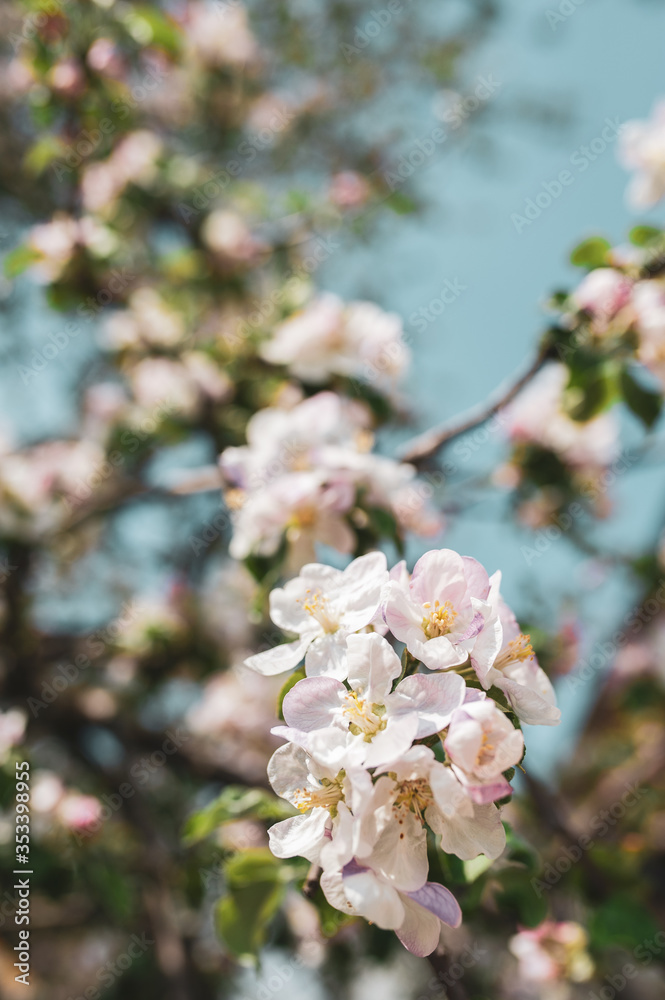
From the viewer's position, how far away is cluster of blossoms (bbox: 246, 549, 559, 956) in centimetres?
67

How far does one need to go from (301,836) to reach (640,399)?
110 cm

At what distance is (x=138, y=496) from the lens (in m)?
2.30

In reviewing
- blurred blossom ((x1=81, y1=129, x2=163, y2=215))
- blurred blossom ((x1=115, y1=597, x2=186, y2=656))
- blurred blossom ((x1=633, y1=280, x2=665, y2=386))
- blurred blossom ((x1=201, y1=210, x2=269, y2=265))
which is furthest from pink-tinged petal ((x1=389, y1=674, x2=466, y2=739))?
blurred blossom ((x1=81, y1=129, x2=163, y2=215))

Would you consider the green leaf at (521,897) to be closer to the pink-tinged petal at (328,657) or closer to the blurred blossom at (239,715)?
the pink-tinged petal at (328,657)

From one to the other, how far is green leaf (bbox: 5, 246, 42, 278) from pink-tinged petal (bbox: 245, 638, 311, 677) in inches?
67.7

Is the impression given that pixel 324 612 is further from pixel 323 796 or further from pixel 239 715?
pixel 239 715

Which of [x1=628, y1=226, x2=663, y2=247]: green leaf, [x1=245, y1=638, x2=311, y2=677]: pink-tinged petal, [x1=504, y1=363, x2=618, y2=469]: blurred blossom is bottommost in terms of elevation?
[x1=504, y1=363, x2=618, y2=469]: blurred blossom

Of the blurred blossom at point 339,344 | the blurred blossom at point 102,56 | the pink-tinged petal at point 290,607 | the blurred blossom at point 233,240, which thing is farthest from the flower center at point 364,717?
the blurred blossom at point 233,240

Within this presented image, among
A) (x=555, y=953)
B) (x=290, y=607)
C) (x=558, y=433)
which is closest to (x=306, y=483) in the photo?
(x=290, y=607)

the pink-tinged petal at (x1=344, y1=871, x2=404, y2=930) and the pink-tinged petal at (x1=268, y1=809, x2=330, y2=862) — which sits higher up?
the pink-tinged petal at (x1=344, y1=871, x2=404, y2=930)

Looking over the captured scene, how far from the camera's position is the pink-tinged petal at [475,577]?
32.2 inches

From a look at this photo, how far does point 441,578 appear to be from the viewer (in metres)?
0.81

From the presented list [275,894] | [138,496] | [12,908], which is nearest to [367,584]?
[275,894]

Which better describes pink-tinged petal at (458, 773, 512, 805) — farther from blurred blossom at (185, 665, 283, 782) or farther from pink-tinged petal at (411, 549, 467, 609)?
blurred blossom at (185, 665, 283, 782)
